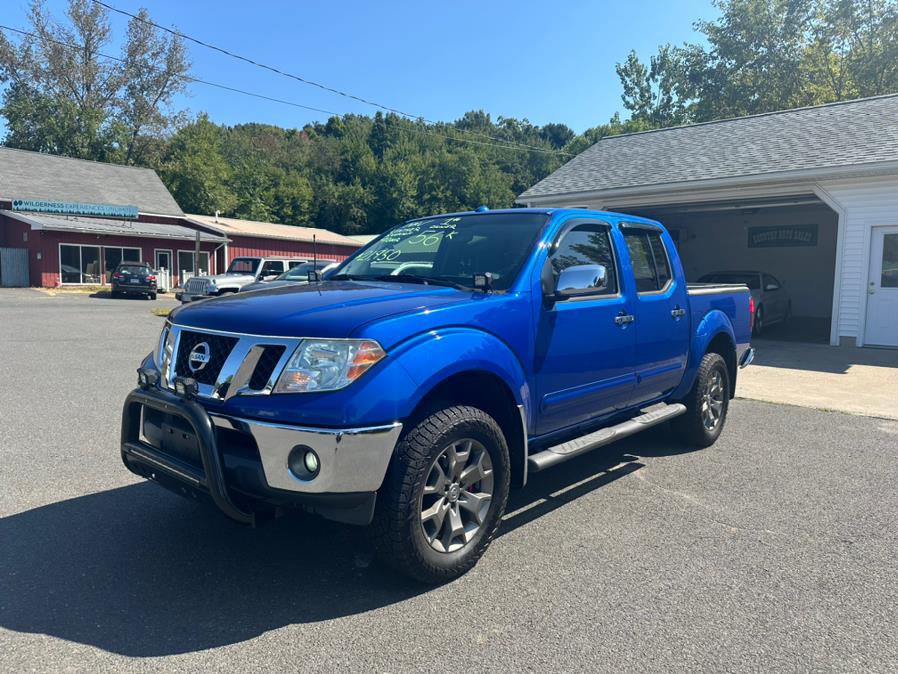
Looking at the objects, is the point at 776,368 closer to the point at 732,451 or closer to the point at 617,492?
the point at 732,451

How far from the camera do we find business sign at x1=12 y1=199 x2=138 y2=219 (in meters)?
31.8

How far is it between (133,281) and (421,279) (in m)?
26.0

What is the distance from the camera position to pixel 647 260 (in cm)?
516

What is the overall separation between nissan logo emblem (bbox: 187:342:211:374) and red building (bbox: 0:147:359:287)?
2861 centimetres

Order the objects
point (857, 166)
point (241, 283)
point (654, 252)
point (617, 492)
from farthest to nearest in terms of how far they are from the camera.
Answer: point (241, 283), point (857, 166), point (654, 252), point (617, 492)

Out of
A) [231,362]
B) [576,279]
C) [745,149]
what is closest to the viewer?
[231,362]

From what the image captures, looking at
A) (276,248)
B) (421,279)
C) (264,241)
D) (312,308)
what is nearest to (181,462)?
(312,308)

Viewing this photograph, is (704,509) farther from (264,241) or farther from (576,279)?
(264,241)

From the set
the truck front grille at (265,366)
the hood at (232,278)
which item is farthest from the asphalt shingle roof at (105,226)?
the truck front grille at (265,366)

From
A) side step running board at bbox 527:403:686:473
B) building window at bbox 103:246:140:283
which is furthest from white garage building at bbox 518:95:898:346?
building window at bbox 103:246:140:283

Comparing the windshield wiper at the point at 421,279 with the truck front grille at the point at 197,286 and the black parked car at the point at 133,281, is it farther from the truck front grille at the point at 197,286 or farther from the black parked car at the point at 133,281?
the black parked car at the point at 133,281

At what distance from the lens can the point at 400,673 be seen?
2541 mm

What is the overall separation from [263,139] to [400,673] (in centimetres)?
7752

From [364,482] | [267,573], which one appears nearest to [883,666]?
[364,482]
